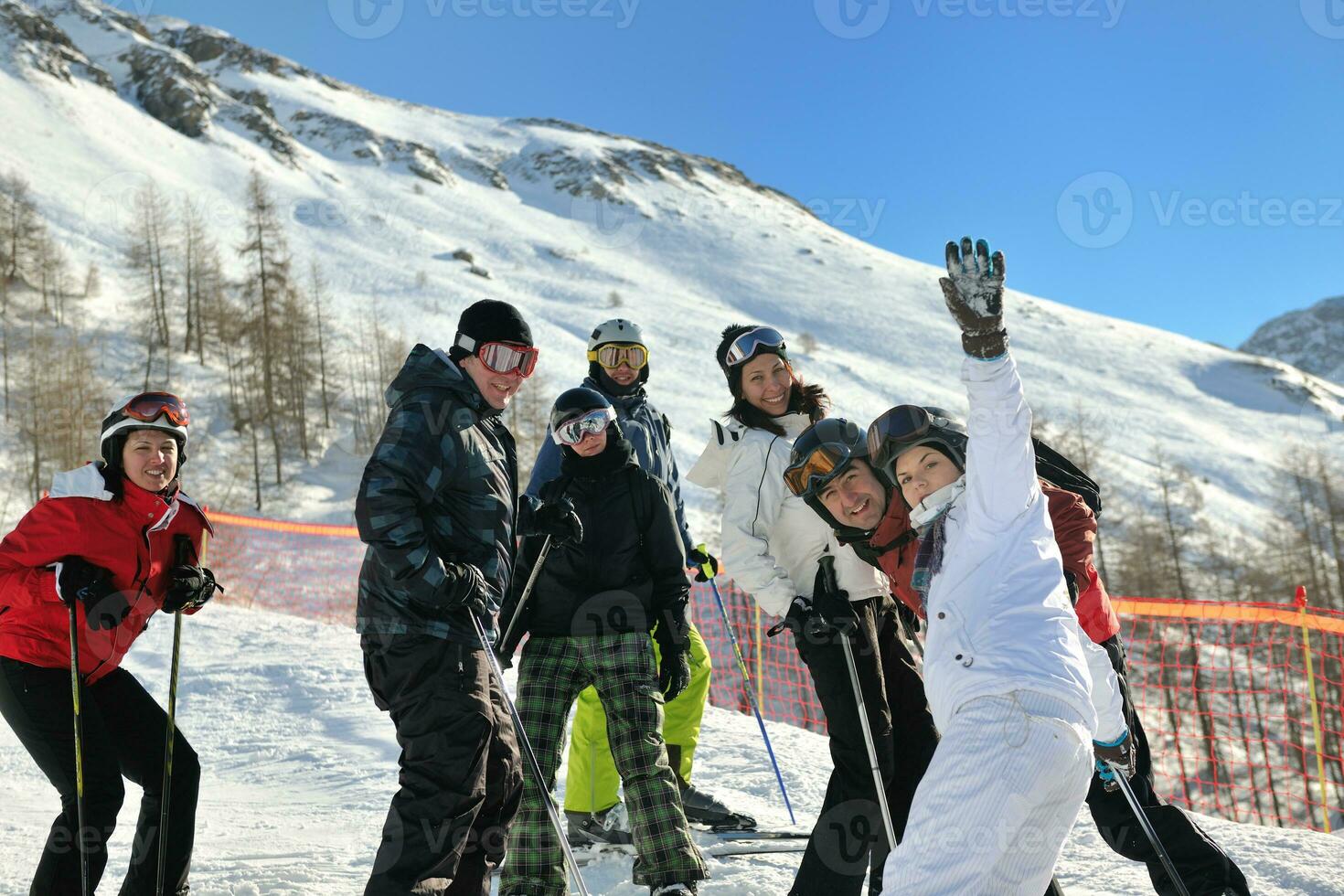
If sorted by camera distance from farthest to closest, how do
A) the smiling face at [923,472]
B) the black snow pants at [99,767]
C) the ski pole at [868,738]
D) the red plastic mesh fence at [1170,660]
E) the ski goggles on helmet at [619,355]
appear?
the red plastic mesh fence at [1170,660], the ski goggles on helmet at [619,355], the ski pole at [868,738], the black snow pants at [99,767], the smiling face at [923,472]

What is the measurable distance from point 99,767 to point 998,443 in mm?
2840

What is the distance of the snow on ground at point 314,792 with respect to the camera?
3533 mm

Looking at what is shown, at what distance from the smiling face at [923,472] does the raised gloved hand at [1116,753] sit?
3.05 feet

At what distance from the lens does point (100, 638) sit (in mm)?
2943

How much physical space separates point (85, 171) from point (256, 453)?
1422 inches

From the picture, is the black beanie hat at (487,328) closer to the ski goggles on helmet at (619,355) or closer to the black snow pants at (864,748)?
the ski goggles on helmet at (619,355)

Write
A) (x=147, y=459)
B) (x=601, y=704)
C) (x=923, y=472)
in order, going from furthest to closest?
(x=601, y=704), (x=147, y=459), (x=923, y=472)

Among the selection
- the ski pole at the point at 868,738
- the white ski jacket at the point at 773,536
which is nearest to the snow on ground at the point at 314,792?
the ski pole at the point at 868,738

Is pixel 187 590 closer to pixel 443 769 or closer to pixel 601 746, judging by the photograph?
pixel 443 769

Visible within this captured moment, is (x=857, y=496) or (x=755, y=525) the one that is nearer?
(x=857, y=496)

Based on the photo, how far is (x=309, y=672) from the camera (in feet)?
23.4

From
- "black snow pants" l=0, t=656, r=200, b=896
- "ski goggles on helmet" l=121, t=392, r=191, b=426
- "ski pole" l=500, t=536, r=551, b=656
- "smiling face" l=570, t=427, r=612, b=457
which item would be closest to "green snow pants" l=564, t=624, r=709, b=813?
"ski pole" l=500, t=536, r=551, b=656

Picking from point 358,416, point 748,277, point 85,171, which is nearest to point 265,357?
point 358,416

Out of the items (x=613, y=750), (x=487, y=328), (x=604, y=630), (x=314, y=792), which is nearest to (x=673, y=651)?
(x=604, y=630)
